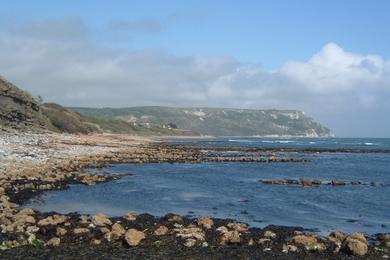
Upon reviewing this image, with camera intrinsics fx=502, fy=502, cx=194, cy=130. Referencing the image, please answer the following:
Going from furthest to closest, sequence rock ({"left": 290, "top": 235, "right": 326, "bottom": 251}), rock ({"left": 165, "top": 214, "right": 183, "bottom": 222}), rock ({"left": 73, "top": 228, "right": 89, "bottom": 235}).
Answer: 1. rock ({"left": 165, "top": 214, "right": 183, "bottom": 222})
2. rock ({"left": 73, "top": 228, "right": 89, "bottom": 235})
3. rock ({"left": 290, "top": 235, "right": 326, "bottom": 251})

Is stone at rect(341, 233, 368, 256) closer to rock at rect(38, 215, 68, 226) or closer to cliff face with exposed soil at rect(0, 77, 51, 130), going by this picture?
rock at rect(38, 215, 68, 226)

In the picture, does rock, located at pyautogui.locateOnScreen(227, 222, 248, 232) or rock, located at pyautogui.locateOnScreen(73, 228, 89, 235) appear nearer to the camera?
rock, located at pyautogui.locateOnScreen(73, 228, 89, 235)

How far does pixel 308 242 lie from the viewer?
18.2 meters

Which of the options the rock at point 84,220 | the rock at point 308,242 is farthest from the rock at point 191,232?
the rock at point 84,220

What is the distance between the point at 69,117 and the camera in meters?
128

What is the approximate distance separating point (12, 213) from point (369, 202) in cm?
2252

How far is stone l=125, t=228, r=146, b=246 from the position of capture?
1746 cm

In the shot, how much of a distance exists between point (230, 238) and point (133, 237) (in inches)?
141

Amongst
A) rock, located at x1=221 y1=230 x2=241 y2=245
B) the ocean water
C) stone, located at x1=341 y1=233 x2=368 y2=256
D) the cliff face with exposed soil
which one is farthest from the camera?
the cliff face with exposed soil

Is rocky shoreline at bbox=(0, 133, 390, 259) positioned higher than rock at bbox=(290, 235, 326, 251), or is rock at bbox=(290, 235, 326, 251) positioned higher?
rock at bbox=(290, 235, 326, 251)

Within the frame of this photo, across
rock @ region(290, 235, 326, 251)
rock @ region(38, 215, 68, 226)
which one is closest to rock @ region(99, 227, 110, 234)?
rock @ region(38, 215, 68, 226)

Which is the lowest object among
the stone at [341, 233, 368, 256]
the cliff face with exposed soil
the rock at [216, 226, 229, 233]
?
the rock at [216, 226, 229, 233]

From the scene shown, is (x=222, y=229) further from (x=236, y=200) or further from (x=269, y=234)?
(x=236, y=200)

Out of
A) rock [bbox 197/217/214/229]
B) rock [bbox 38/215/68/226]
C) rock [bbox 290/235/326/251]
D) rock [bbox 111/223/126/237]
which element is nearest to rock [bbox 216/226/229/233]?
rock [bbox 197/217/214/229]
